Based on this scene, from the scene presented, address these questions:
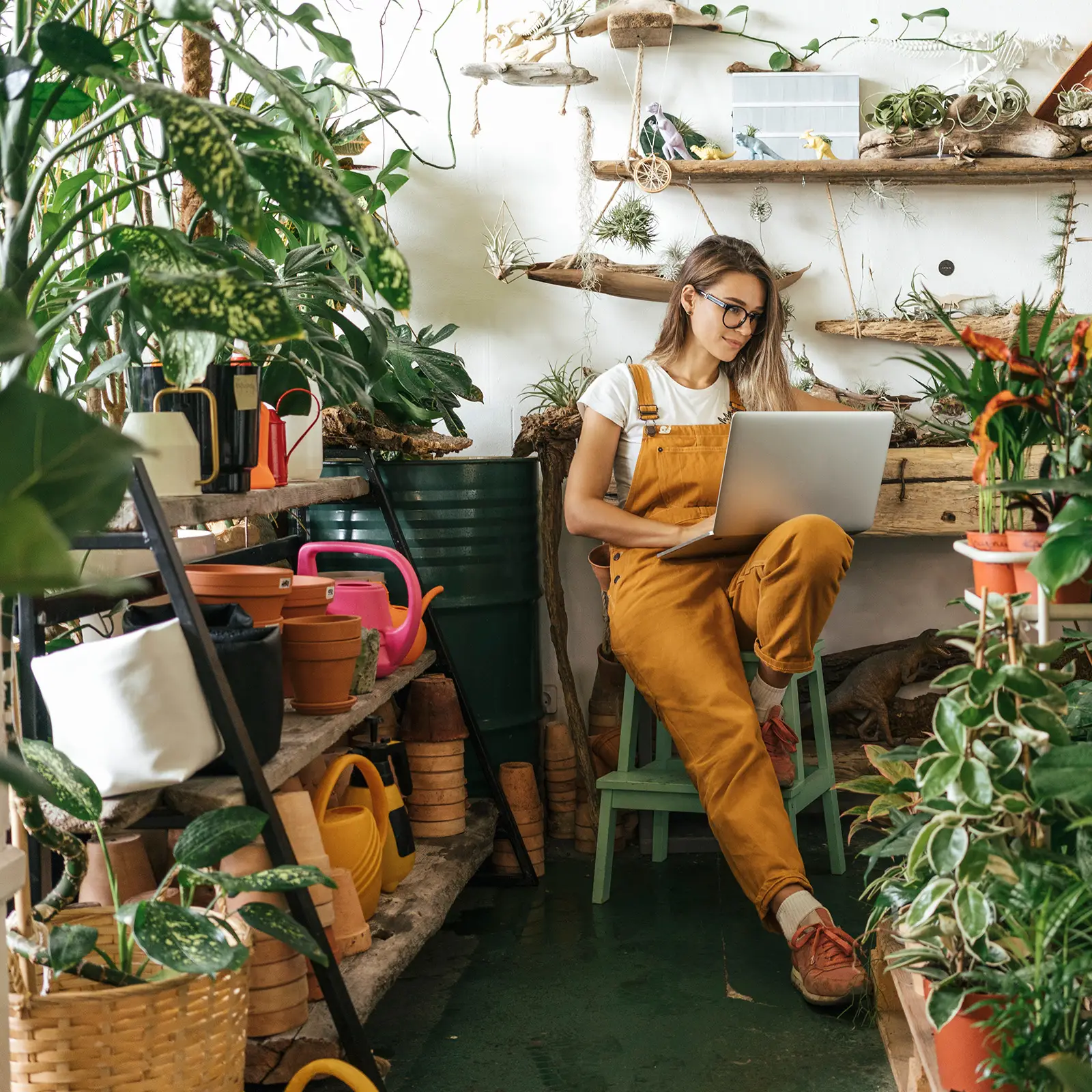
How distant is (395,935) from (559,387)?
63.2 inches

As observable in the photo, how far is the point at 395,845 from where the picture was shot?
223 centimetres

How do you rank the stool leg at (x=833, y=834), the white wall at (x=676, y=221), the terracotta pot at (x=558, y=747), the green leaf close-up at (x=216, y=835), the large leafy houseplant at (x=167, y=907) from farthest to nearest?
1. the white wall at (x=676, y=221)
2. the terracotta pot at (x=558, y=747)
3. the stool leg at (x=833, y=834)
4. the green leaf close-up at (x=216, y=835)
5. the large leafy houseplant at (x=167, y=907)

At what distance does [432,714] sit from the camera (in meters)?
2.54

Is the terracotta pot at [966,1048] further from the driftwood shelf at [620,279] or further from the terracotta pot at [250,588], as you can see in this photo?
the driftwood shelf at [620,279]

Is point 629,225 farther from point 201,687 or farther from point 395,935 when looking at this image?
point 201,687

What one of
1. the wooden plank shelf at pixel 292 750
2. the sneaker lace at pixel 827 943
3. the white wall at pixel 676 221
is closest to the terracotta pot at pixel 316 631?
the wooden plank shelf at pixel 292 750

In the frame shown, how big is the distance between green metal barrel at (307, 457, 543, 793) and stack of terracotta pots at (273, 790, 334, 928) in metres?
1.08

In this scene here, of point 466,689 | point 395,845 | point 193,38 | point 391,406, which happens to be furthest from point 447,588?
point 193,38

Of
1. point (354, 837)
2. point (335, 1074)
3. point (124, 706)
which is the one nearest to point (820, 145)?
point (354, 837)

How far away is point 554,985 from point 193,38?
72.6 inches

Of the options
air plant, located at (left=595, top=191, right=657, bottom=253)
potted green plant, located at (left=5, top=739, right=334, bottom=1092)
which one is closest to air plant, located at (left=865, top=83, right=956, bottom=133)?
air plant, located at (left=595, top=191, right=657, bottom=253)

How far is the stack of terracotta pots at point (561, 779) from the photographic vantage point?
9.94 feet

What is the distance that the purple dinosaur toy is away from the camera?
3189 mm

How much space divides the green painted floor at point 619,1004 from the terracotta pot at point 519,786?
7.7 inches
